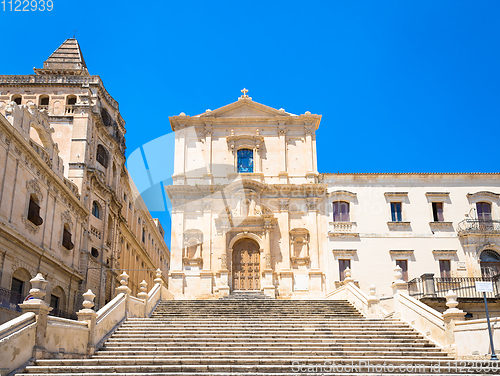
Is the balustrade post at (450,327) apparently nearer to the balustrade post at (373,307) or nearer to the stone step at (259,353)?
the stone step at (259,353)

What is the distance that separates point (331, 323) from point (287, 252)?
11.4m

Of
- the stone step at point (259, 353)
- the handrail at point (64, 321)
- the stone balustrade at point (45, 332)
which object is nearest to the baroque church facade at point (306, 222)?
the stone balustrade at point (45, 332)

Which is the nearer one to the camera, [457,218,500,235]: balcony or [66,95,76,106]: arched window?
[457,218,500,235]: balcony

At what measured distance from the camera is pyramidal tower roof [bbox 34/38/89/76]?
40438 millimetres

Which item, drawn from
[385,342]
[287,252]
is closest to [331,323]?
[385,342]

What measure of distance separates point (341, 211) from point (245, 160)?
6.81 meters

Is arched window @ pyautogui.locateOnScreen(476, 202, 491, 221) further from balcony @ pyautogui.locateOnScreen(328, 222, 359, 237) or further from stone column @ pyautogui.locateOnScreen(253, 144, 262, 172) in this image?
stone column @ pyautogui.locateOnScreen(253, 144, 262, 172)

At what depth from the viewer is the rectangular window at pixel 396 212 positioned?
1212 inches

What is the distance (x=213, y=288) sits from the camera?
95.7ft

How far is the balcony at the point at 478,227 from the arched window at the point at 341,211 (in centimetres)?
659

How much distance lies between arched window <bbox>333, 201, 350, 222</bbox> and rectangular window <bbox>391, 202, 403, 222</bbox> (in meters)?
2.73

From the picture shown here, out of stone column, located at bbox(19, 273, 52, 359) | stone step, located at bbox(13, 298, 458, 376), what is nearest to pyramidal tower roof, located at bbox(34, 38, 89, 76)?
stone step, located at bbox(13, 298, 458, 376)

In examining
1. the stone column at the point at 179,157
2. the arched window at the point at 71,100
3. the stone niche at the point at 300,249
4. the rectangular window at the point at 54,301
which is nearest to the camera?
the rectangular window at the point at 54,301

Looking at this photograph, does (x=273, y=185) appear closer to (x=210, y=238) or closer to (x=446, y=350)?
(x=210, y=238)
